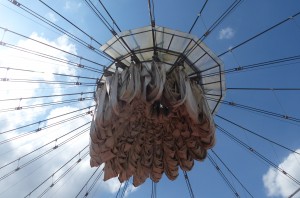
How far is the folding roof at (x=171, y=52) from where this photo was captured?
21.0 m

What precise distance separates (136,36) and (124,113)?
4695 mm

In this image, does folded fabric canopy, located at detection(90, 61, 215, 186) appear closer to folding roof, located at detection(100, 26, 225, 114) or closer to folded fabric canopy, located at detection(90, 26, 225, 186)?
folded fabric canopy, located at detection(90, 26, 225, 186)

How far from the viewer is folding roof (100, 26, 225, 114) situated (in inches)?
827

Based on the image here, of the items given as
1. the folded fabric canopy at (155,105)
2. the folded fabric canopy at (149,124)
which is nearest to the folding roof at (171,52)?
the folded fabric canopy at (155,105)

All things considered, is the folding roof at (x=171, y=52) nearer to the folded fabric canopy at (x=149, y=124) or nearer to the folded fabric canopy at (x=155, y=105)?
the folded fabric canopy at (x=155, y=105)

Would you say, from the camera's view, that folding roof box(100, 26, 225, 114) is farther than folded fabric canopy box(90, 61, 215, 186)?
Yes

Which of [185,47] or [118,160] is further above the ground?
[185,47]

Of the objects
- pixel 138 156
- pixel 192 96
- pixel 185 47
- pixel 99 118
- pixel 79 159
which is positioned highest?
pixel 185 47

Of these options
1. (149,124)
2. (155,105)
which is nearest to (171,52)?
(155,105)

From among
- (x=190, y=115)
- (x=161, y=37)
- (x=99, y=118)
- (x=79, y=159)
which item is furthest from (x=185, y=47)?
(x=79, y=159)

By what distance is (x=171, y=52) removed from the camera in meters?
21.9

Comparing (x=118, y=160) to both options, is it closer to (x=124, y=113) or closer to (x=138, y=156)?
(x=138, y=156)

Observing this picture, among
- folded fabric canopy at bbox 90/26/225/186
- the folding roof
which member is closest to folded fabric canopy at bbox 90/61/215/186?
folded fabric canopy at bbox 90/26/225/186

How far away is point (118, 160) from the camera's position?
2197 cm
